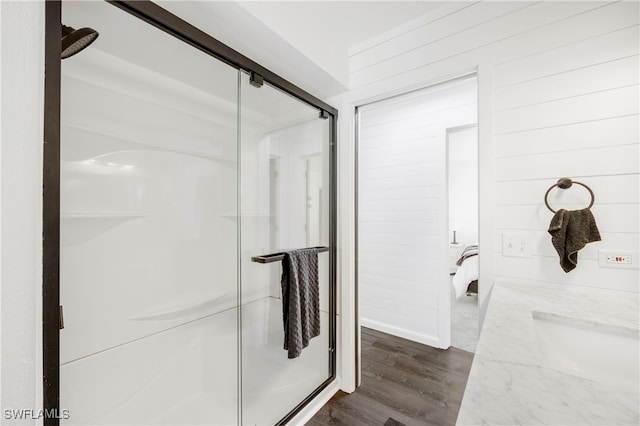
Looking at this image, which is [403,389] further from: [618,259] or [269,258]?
[618,259]

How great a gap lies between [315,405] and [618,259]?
6.02ft

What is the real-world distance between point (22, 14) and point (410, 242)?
113 inches

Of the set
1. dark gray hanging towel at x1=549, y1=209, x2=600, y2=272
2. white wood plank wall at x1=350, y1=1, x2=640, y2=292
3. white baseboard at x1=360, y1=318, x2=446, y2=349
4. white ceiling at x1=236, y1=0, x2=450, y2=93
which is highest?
white ceiling at x1=236, y1=0, x2=450, y2=93

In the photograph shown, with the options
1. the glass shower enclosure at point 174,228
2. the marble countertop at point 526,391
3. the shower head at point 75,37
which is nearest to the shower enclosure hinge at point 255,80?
the glass shower enclosure at point 174,228

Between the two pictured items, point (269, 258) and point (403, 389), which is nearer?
point (269, 258)

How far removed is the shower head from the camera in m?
0.91

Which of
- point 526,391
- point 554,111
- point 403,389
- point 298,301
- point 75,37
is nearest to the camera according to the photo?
point 526,391

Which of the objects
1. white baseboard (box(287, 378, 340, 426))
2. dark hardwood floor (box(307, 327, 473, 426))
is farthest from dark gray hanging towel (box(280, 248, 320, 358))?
dark hardwood floor (box(307, 327, 473, 426))

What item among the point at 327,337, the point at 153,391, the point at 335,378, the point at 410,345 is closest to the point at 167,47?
the point at 153,391

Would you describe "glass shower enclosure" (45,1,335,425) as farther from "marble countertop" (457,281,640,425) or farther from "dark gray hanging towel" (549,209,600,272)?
"dark gray hanging towel" (549,209,600,272)

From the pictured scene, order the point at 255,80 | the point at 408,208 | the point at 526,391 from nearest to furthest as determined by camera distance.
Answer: the point at 526,391
the point at 255,80
the point at 408,208

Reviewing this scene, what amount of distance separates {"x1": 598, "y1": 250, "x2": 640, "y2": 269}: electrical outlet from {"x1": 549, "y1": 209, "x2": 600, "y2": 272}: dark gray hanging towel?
0.09 m

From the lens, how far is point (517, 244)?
150cm

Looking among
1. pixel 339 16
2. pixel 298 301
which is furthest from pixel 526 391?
pixel 339 16
